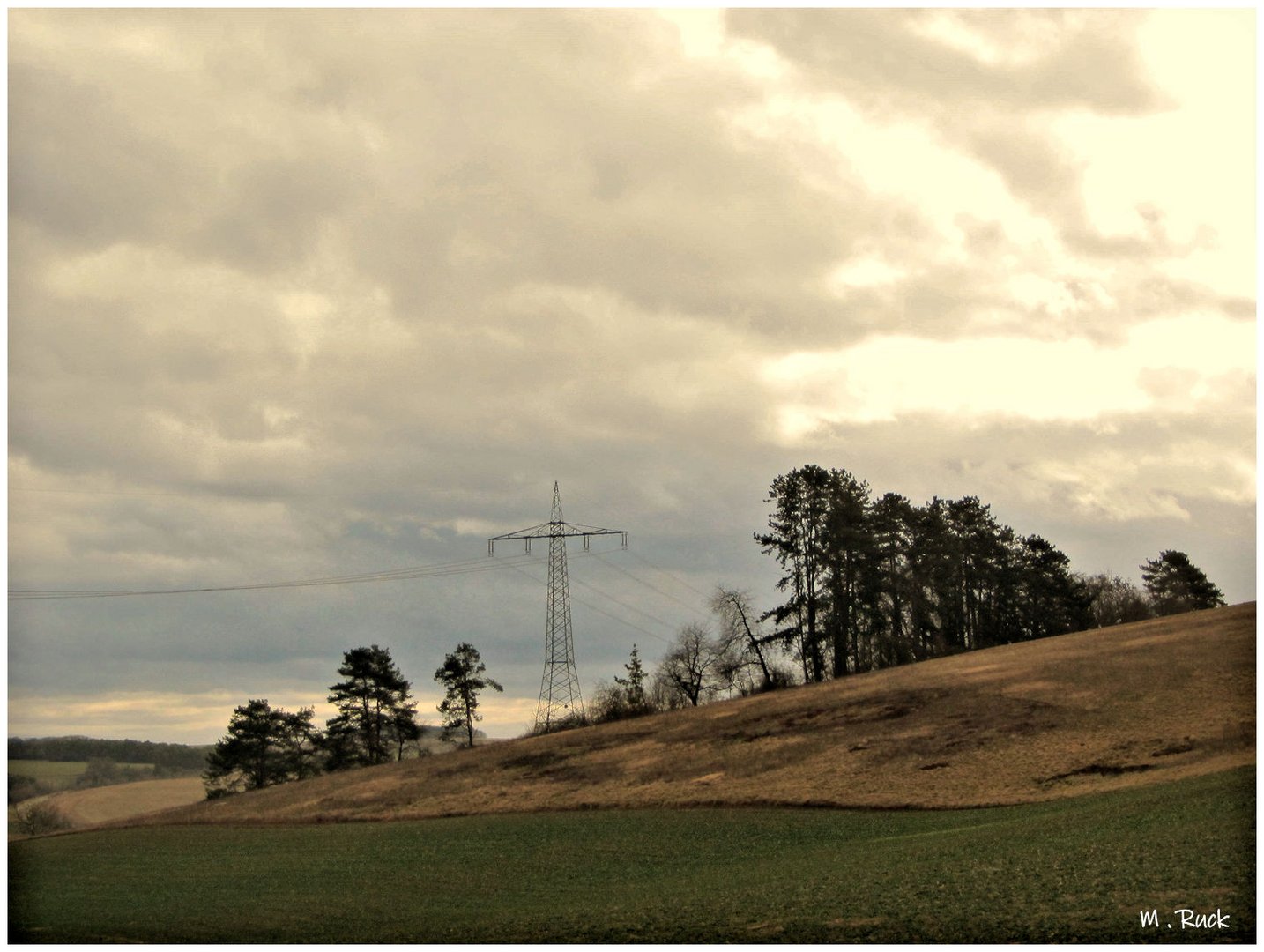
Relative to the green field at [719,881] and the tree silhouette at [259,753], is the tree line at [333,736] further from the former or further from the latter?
the green field at [719,881]

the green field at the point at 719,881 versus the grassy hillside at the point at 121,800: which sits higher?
the grassy hillside at the point at 121,800

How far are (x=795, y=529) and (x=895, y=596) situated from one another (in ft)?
39.0

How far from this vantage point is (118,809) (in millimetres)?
98625

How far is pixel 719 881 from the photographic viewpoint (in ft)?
119

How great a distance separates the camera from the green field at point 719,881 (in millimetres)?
25719

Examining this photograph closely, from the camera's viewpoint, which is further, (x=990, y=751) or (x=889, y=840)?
(x=990, y=751)

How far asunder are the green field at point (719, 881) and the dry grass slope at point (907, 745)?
4.57 meters

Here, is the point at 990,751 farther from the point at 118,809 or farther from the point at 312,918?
the point at 118,809

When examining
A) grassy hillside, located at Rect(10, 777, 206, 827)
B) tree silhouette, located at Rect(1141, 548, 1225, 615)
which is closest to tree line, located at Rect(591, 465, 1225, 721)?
tree silhouette, located at Rect(1141, 548, 1225, 615)

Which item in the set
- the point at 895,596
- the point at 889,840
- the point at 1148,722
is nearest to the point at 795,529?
the point at 895,596

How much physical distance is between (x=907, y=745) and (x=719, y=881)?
29601mm

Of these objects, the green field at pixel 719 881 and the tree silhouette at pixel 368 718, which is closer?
the green field at pixel 719 881
